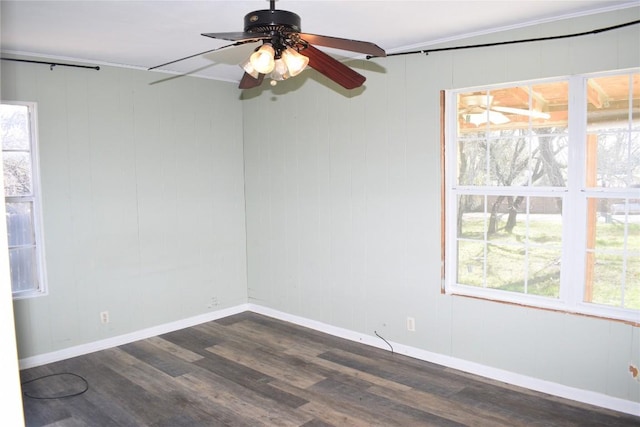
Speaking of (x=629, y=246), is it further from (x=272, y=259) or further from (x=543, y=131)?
(x=272, y=259)

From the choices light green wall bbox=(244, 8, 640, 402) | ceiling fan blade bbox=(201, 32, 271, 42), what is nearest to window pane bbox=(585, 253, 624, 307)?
light green wall bbox=(244, 8, 640, 402)

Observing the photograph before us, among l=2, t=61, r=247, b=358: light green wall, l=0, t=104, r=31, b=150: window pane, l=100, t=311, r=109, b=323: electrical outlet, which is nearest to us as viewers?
l=0, t=104, r=31, b=150: window pane

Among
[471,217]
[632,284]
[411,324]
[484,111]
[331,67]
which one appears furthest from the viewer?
[411,324]

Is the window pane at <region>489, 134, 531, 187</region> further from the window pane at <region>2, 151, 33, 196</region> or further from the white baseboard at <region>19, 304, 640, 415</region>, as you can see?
the window pane at <region>2, 151, 33, 196</region>

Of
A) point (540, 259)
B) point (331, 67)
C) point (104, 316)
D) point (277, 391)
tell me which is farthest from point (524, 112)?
point (104, 316)

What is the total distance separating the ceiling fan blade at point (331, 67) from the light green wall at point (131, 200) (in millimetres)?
2566

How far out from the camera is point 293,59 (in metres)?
2.31

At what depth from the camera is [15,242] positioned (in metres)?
3.96

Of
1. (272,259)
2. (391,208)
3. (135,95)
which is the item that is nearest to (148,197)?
(135,95)

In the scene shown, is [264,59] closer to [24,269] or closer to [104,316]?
[24,269]

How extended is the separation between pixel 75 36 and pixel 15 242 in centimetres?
176

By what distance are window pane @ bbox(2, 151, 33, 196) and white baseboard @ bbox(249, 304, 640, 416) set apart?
9.08 ft

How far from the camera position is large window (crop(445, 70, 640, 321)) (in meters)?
3.10

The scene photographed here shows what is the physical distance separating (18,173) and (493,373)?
4125 mm
